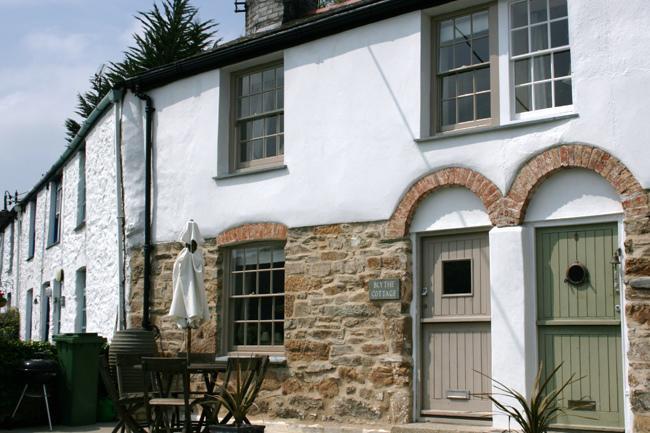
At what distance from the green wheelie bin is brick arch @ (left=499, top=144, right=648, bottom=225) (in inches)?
249

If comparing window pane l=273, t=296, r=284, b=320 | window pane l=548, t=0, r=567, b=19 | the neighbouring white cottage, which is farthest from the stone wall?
window pane l=548, t=0, r=567, b=19

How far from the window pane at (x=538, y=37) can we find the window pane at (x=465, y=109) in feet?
3.22

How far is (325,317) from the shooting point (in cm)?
1148

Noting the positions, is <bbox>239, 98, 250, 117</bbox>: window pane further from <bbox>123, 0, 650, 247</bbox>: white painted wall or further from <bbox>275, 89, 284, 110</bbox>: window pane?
<bbox>275, 89, 284, 110</bbox>: window pane

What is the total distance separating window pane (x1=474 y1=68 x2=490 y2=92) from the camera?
10.7 metres

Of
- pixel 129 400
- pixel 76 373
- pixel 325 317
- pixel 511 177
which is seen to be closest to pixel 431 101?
pixel 511 177

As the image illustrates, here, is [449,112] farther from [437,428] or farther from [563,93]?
[437,428]

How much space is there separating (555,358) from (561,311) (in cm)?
51

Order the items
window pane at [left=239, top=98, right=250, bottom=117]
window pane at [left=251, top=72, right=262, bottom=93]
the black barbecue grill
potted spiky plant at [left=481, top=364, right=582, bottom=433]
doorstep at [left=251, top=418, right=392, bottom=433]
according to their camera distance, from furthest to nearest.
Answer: window pane at [left=239, top=98, right=250, bottom=117]
window pane at [left=251, top=72, right=262, bottom=93]
the black barbecue grill
doorstep at [left=251, top=418, right=392, bottom=433]
potted spiky plant at [left=481, top=364, right=582, bottom=433]

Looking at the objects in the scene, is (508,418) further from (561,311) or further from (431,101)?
(431,101)

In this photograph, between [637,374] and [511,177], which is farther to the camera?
[511,177]

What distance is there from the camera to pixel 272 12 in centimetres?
1473

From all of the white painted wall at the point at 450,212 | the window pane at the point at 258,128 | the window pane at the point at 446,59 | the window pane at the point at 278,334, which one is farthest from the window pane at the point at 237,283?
the window pane at the point at 446,59

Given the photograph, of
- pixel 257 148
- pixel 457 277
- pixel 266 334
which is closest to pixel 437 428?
pixel 457 277
